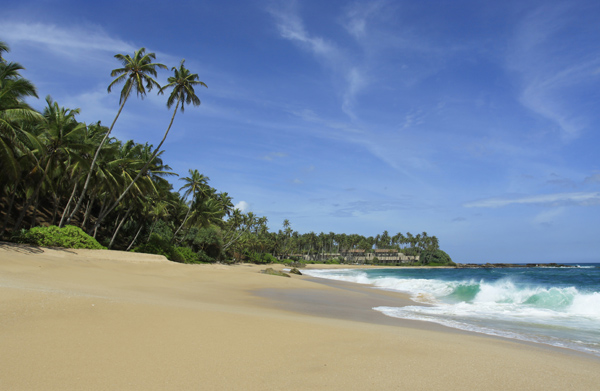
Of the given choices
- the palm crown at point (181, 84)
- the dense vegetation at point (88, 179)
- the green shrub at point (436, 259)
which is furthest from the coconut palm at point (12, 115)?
the green shrub at point (436, 259)

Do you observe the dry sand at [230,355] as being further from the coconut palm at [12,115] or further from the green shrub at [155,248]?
the green shrub at [155,248]

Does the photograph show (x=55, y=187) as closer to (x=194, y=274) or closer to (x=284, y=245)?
(x=194, y=274)

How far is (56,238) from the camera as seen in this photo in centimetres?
1983

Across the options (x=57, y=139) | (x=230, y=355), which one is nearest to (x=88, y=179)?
(x=57, y=139)

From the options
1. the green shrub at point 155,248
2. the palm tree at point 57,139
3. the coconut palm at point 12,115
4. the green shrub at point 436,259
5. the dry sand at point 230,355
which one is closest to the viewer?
the dry sand at point 230,355

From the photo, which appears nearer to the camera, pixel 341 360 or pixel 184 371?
pixel 184 371

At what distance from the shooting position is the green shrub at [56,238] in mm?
18781

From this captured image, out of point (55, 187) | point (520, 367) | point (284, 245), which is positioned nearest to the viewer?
point (520, 367)

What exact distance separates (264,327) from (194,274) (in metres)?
15.5

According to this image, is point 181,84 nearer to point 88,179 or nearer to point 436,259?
point 88,179

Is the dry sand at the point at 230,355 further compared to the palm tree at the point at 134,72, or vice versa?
the palm tree at the point at 134,72

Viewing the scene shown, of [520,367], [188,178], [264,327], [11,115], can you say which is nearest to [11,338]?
[264,327]

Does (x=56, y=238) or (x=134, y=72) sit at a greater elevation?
(x=134, y=72)

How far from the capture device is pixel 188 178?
4547 cm
